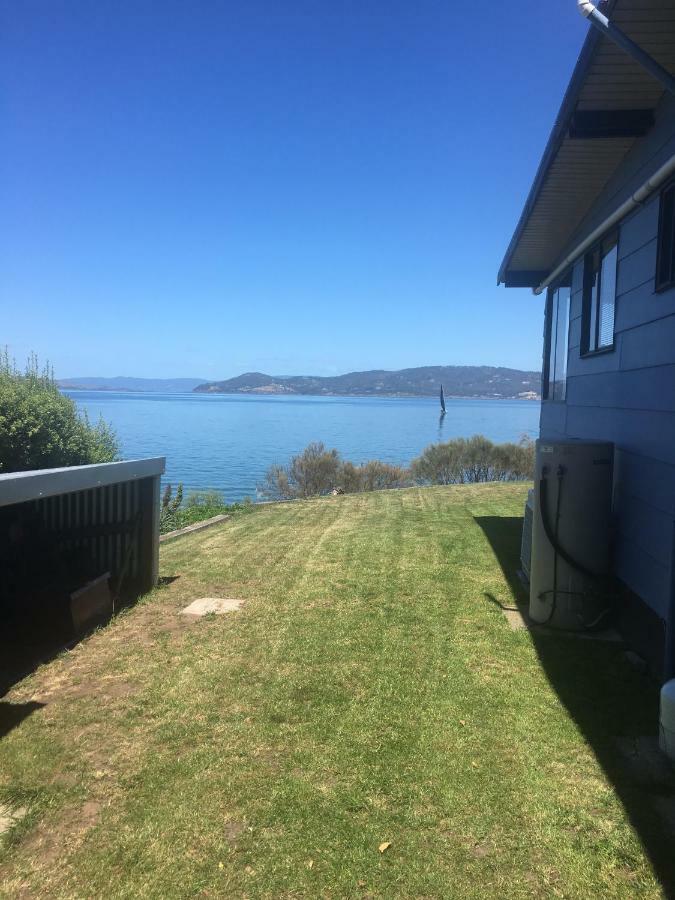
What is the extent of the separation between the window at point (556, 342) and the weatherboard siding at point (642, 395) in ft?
6.02

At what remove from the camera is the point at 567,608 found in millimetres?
4848

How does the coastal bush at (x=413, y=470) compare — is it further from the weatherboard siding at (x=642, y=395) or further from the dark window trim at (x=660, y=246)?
the dark window trim at (x=660, y=246)

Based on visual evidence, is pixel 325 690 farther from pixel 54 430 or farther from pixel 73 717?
pixel 54 430

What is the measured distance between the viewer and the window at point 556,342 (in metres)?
7.56

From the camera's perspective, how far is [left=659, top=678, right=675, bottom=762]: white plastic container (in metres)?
2.99

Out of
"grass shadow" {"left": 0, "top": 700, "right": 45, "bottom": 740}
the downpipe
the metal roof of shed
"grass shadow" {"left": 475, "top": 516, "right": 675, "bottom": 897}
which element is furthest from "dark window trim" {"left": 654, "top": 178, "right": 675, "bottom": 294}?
"grass shadow" {"left": 0, "top": 700, "right": 45, "bottom": 740}

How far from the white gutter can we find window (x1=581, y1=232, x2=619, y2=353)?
10 centimetres

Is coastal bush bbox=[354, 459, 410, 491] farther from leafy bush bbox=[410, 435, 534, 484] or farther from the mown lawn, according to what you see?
the mown lawn

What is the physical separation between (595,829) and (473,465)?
18.6m

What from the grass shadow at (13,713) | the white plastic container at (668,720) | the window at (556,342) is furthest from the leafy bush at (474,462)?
the grass shadow at (13,713)

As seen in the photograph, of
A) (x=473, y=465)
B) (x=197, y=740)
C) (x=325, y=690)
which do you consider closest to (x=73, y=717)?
(x=197, y=740)

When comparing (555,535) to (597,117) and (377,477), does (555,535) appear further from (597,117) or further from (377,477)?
(377,477)

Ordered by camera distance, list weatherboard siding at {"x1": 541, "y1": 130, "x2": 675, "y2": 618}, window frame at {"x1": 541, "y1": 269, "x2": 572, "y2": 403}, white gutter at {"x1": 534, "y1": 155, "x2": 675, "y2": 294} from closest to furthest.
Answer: weatherboard siding at {"x1": 541, "y1": 130, "x2": 675, "y2": 618} < white gutter at {"x1": 534, "y1": 155, "x2": 675, "y2": 294} < window frame at {"x1": 541, "y1": 269, "x2": 572, "y2": 403}

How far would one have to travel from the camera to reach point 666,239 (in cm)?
428
